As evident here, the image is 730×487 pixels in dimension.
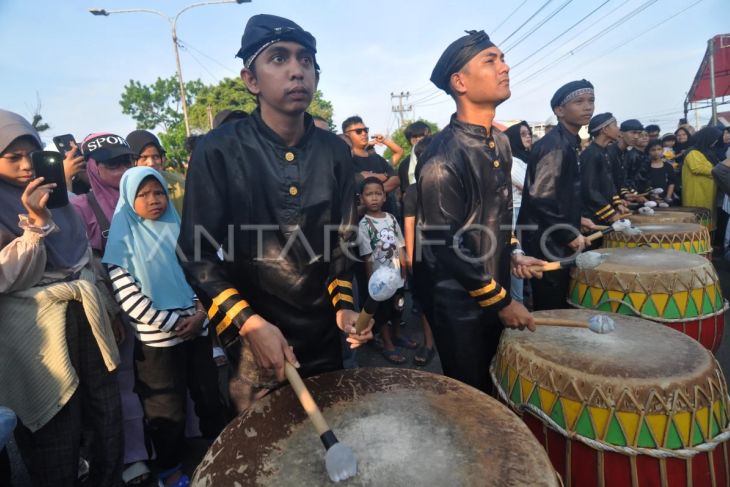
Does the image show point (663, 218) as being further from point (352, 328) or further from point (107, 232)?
Answer: point (107, 232)

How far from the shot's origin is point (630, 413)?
1.51m

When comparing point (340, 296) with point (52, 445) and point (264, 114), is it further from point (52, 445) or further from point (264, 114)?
point (52, 445)

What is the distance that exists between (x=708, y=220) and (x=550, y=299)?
4.63 m

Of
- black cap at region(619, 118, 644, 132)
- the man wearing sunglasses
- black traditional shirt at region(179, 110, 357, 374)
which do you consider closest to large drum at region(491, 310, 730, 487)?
black traditional shirt at region(179, 110, 357, 374)

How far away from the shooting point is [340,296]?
1.73 metres

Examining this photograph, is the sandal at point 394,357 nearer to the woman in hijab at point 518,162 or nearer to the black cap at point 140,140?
the woman in hijab at point 518,162

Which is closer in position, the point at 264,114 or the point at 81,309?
the point at 264,114

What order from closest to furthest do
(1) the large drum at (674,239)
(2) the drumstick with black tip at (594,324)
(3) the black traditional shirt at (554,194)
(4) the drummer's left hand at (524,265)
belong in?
(2) the drumstick with black tip at (594,324) < (4) the drummer's left hand at (524,265) < (3) the black traditional shirt at (554,194) < (1) the large drum at (674,239)

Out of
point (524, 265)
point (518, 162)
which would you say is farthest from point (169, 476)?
point (518, 162)

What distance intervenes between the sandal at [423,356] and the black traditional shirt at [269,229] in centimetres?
248

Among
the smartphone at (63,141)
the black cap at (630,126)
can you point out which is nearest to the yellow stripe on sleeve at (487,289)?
the smartphone at (63,141)

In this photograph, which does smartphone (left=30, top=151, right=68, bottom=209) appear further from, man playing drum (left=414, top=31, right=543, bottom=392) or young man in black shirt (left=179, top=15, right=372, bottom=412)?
man playing drum (left=414, top=31, right=543, bottom=392)

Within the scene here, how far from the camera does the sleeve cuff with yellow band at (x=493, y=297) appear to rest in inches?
74.2

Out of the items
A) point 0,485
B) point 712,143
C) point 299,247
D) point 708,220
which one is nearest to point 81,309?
point 0,485
